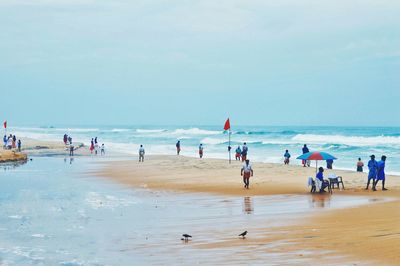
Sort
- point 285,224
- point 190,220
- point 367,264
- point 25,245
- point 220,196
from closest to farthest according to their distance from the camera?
point 367,264
point 25,245
point 285,224
point 190,220
point 220,196

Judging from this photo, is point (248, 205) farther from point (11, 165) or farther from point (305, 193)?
point (11, 165)

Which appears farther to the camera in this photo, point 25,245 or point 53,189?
point 53,189

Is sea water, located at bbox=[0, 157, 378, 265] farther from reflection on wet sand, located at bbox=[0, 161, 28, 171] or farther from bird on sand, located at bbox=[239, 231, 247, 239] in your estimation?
reflection on wet sand, located at bbox=[0, 161, 28, 171]

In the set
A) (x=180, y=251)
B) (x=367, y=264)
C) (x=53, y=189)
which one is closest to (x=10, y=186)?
(x=53, y=189)

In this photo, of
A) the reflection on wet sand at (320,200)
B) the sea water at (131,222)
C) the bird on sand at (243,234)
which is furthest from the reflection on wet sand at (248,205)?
the bird on sand at (243,234)

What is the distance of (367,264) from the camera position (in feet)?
30.9

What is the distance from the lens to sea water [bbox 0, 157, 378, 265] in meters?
10.7

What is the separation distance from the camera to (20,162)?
128 feet

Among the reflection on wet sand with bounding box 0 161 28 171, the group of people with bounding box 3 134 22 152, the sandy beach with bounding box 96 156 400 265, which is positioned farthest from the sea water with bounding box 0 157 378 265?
the group of people with bounding box 3 134 22 152

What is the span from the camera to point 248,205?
59.6 feet

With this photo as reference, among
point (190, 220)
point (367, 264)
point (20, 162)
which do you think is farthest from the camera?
point (20, 162)

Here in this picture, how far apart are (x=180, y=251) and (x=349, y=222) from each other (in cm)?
491

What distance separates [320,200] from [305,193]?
205cm

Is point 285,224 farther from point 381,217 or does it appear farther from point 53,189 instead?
point 53,189
